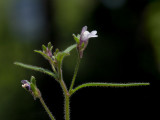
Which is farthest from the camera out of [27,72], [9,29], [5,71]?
[9,29]

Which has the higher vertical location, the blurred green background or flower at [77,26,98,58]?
the blurred green background

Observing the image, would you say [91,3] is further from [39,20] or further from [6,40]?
[6,40]

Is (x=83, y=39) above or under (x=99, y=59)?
under

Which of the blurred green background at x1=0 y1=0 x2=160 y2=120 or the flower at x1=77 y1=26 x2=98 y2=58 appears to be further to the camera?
the blurred green background at x1=0 y1=0 x2=160 y2=120

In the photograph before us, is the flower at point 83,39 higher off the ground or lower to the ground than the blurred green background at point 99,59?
lower

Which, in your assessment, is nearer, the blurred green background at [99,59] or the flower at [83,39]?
the flower at [83,39]

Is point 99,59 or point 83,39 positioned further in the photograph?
point 99,59

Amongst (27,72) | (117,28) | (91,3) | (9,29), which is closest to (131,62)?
(117,28)

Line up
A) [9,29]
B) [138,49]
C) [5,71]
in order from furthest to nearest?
[9,29], [5,71], [138,49]
